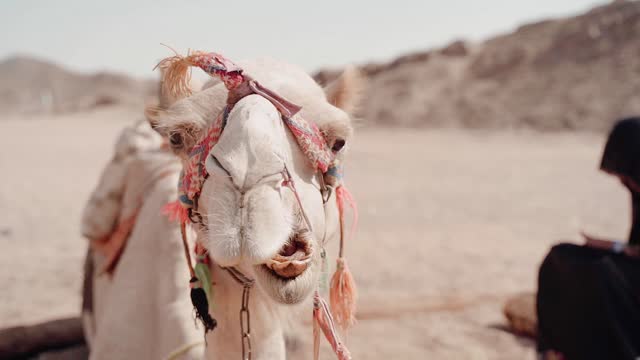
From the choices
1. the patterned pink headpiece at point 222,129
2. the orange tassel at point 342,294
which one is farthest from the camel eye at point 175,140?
the orange tassel at point 342,294

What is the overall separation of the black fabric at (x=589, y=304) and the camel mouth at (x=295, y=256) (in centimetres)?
260

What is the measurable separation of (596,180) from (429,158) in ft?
22.2

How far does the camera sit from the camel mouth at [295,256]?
151 cm

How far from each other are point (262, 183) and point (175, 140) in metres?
0.49

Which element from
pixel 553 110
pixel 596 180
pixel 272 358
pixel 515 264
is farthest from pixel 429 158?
pixel 272 358

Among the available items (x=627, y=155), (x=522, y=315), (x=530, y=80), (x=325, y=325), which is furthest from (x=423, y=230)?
(x=530, y=80)

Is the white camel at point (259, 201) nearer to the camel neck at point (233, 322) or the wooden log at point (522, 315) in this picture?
the camel neck at point (233, 322)

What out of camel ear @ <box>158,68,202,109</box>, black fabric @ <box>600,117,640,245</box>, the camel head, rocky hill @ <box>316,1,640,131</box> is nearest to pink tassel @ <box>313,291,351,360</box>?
the camel head

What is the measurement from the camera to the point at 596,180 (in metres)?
15.0

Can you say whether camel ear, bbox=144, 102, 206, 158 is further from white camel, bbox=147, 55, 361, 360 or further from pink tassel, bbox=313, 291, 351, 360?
pink tassel, bbox=313, 291, 351, 360

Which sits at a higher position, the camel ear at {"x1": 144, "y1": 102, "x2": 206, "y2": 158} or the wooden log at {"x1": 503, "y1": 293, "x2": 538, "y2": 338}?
the camel ear at {"x1": 144, "y1": 102, "x2": 206, "y2": 158}

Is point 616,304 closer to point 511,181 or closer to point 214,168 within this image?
point 214,168

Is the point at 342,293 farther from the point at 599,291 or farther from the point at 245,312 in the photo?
the point at 599,291

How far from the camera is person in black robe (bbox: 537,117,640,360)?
3459 millimetres
